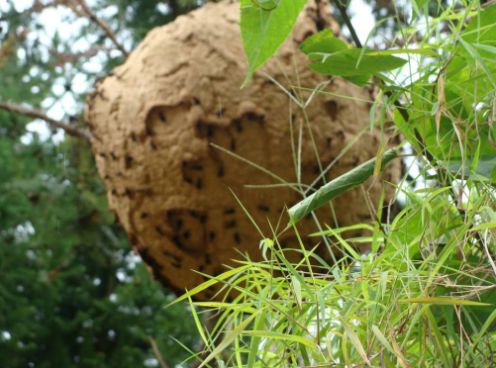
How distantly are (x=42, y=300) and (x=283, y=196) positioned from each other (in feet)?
2.50

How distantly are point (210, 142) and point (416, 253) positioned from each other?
1.83ft

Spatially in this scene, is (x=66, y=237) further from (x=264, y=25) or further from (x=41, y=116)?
(x=264, y=25)

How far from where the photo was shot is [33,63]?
1674 mm

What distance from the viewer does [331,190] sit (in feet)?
1.57

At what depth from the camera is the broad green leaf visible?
47 cm

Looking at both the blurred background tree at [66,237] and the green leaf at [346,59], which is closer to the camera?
the green leaf at [346,59]

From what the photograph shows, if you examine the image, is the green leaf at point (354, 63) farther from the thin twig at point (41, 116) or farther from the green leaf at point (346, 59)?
the thin twig at point (41, 116)

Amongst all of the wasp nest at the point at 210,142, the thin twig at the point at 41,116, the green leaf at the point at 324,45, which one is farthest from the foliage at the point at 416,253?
the thin twig at the point at 41,116

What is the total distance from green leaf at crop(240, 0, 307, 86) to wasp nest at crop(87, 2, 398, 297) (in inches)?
19.8

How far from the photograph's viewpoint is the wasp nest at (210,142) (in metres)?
1.04

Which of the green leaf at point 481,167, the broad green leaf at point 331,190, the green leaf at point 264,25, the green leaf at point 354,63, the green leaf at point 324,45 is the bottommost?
the green leaf at point 481,167

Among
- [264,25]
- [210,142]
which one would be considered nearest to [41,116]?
[210,142]

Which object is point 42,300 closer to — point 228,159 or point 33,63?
point 33,63

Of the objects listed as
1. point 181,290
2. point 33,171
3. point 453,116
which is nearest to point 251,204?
point 181,290
